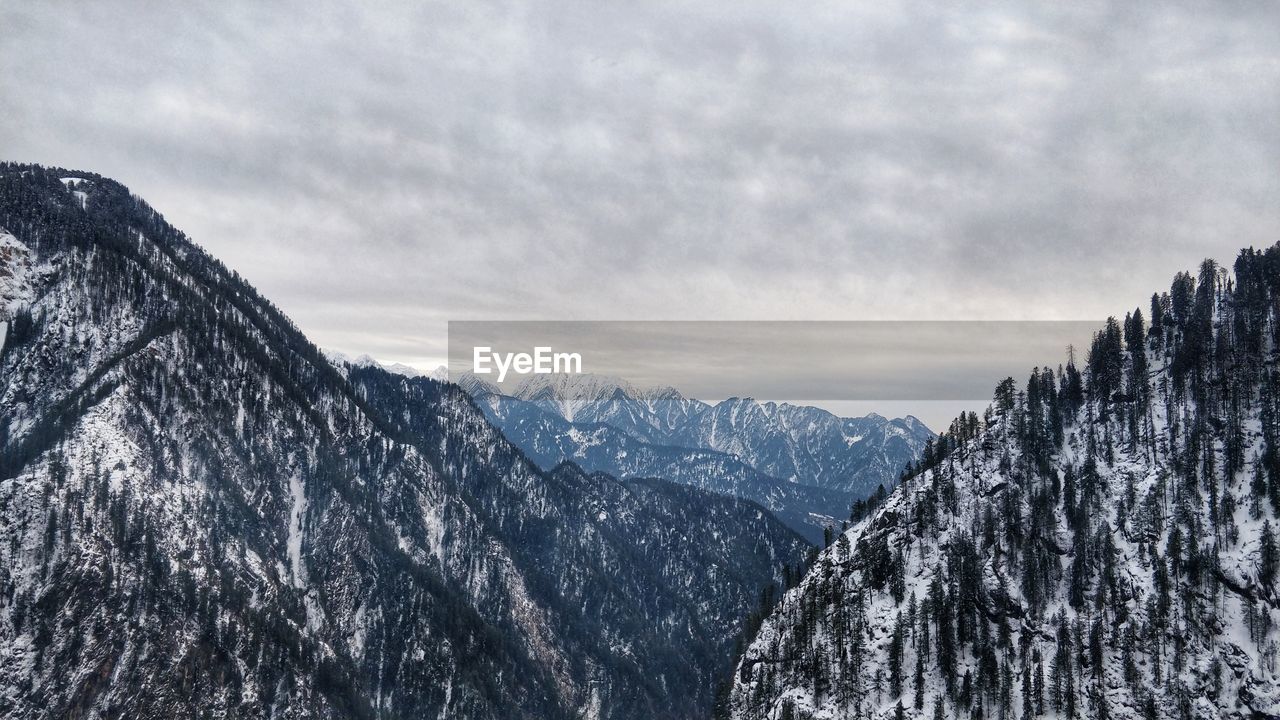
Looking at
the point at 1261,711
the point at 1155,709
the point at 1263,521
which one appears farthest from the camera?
the point at 1263,521

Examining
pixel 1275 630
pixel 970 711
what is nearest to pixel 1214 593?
pixel 1275 630

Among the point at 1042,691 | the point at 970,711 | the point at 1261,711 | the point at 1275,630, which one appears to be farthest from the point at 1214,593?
the point at 970,711

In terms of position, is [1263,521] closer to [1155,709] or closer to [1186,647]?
[1186,647]

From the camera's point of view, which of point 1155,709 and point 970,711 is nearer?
point 1155,709

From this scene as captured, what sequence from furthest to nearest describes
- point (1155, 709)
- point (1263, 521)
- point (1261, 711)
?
point (1263, 521), point (1155, 709), point (1261, 711)

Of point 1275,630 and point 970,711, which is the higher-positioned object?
point 1275,630

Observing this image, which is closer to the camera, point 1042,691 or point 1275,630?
point 1275,630

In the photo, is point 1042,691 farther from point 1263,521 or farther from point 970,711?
point 1263,521

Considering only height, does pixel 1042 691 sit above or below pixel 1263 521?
below

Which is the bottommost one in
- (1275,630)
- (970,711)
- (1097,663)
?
(970,711)
